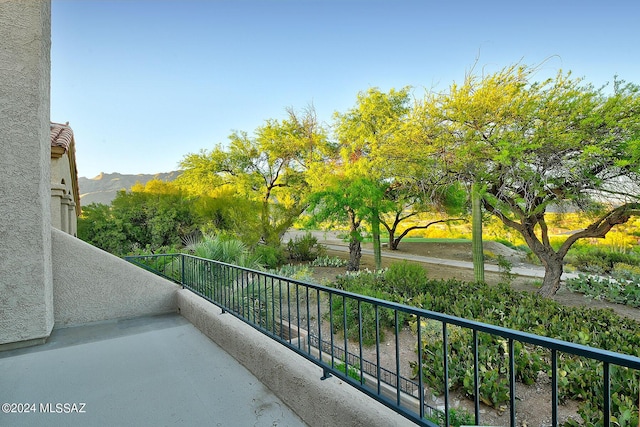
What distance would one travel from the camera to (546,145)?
6.65 metres

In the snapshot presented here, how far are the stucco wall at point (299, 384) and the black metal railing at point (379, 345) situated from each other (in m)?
0.05

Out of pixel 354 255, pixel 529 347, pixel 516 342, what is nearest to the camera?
pixel 516 342

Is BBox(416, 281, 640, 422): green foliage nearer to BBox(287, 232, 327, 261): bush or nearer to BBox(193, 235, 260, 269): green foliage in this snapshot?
BBox(193, 235, 260, 269): green foliage

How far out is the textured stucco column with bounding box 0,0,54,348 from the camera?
113 inches

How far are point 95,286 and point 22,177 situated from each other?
1517mm

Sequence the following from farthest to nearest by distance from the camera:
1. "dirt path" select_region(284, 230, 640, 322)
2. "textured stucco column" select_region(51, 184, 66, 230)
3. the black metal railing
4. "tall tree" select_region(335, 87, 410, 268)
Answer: "tall tree" select_region(335, 87, 410, 268)
"dirt path" select_region(284, 230, 640, 322)
"textured stucco column" select_region(51, 184, 66, 230)
the black metal railing

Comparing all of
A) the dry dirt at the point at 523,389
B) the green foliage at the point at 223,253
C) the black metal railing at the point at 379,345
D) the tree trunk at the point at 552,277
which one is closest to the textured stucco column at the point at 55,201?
the black metal railing at the point at 379,345

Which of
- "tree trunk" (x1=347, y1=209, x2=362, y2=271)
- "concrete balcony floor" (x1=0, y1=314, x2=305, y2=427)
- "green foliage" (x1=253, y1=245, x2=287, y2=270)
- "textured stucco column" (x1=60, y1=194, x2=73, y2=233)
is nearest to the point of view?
A: "concrete balcony floor" (x1=0, y1=314, x2=305, y2=427)

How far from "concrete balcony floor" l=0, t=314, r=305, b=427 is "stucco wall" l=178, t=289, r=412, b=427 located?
77 millimetres

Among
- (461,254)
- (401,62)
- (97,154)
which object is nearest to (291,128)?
(401,62)

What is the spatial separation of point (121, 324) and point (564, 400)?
4.95 metres

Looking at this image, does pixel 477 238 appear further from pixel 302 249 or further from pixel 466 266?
pixel 302 249

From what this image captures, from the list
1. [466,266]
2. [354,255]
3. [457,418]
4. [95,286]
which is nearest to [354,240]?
[354,255]

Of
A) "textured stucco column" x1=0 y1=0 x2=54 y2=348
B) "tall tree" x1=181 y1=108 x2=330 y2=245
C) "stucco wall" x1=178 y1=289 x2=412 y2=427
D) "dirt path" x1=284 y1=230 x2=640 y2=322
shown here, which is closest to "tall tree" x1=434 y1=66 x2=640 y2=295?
"dirt path" x1=284 y1=230 x2=640 y2=322
